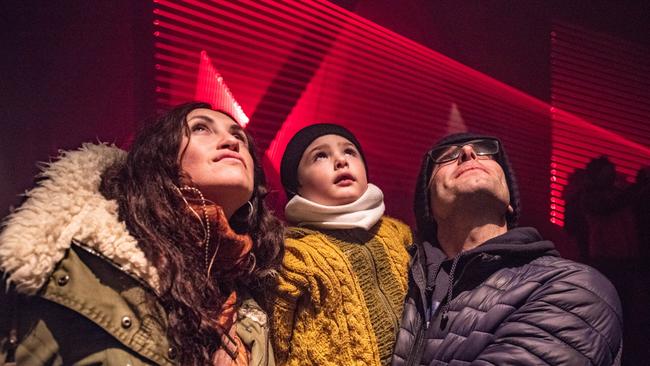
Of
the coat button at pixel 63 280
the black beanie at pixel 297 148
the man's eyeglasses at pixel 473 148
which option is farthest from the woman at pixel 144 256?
the man's eyeglasses at pixel 473 148

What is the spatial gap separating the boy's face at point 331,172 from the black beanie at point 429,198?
319 millimetres

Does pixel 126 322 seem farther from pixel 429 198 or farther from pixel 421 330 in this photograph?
pixel 429 198

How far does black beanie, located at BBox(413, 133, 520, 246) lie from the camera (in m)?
2.65

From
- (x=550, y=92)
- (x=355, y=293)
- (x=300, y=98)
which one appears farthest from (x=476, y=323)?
(x=550, y=92)

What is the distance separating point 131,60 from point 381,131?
1.64 meters

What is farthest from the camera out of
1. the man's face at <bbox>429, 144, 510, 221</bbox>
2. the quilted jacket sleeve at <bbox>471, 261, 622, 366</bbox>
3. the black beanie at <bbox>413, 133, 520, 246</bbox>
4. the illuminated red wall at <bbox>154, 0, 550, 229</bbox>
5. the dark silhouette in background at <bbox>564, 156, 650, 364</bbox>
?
the dark silhouette in background at <bbox>564, 156, 650, 364</bbox>

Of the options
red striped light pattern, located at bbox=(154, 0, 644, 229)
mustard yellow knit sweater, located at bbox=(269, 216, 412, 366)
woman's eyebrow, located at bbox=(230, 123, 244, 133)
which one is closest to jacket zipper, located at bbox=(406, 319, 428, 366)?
mustard yellow knit sweater, located at bbox=(269, 216, 412, 366)

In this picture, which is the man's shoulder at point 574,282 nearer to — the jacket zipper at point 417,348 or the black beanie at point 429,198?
the jacket zipper at point 417,348

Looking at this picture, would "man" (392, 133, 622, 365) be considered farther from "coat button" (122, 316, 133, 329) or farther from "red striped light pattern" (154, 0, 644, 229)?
"coat button" (122, 316, 133, 329)

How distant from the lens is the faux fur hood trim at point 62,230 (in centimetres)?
146

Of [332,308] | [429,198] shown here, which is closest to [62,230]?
[332,308]

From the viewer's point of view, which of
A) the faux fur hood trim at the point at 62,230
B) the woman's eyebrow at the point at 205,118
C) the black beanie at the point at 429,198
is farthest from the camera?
the black beanie at the point at 429,198

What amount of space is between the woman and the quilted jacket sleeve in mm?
862

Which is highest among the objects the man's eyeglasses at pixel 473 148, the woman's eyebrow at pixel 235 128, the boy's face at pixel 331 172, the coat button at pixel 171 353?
the man's eyeglasses at pixel 473 148
